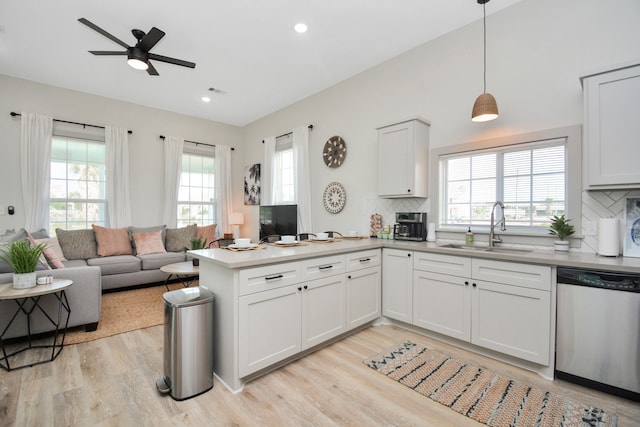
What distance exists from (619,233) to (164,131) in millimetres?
6421

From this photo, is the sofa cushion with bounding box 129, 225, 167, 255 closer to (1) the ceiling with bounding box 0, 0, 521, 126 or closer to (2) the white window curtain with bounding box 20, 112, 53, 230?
(2) the white window curtain with bounding box 20, 112, 53, 230

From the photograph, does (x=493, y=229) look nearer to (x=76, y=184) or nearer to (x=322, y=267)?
(x=322, y=267)

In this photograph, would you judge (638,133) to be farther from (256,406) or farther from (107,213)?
(107,213)

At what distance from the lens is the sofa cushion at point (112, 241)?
14.9 ft

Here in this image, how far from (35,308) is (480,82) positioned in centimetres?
466

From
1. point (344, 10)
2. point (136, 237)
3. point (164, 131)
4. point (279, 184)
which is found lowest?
→ point (136, 237)

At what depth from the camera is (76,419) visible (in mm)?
1687

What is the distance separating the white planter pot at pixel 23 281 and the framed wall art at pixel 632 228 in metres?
4.55

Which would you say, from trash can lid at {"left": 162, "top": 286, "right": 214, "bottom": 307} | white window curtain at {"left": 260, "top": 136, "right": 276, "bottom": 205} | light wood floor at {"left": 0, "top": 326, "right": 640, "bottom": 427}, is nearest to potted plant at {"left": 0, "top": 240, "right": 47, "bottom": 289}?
light wood floor at {"left": 0, "top": 326, "right": 640, "bottom": 427}

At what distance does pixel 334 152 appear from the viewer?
4398 millimetres

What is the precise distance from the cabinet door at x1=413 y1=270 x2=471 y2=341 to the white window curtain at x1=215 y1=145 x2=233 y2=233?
462cm

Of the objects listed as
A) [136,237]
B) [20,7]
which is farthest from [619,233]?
[136,237]

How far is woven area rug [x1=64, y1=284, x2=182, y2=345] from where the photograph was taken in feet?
9.37

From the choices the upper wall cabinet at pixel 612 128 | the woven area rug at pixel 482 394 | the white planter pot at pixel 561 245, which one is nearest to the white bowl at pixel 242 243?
the woven area rug at pixel 482 394
